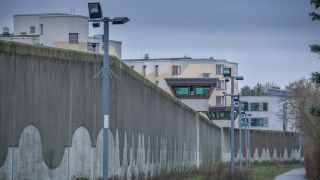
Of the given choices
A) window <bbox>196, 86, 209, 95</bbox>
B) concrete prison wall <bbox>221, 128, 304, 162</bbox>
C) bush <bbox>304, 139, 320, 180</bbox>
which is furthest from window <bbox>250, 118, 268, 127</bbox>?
bush <bbox>304, 139, 320, 180</bbox>

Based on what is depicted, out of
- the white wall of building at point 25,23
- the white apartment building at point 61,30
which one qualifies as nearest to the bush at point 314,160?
the white apartment building at point 61,30

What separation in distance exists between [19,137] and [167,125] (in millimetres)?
28739

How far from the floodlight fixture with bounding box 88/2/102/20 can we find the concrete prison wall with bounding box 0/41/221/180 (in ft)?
6.98

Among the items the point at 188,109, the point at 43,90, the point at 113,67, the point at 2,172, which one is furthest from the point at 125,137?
the point at 188,109

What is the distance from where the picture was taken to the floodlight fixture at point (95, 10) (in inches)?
969

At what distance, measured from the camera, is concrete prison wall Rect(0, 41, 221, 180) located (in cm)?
2431

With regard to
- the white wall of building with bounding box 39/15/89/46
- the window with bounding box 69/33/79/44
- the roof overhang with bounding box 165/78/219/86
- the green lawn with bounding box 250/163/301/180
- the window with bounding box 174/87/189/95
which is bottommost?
the green lawn with bounding box 250/163/301/180

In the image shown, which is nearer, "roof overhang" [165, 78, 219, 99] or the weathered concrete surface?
the weathered concrete surface

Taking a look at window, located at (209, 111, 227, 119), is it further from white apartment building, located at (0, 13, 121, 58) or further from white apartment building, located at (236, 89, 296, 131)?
white apartment building, located at (236, 89, 296, 131)

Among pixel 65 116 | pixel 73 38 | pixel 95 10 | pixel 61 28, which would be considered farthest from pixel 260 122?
pixel 95 10

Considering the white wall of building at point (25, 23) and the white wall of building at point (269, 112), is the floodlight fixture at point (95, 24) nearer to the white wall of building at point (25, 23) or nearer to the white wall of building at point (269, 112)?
the white wall of building at point (25, 23)

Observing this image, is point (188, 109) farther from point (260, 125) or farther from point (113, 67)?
point (260, 125)

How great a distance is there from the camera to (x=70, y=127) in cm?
2836

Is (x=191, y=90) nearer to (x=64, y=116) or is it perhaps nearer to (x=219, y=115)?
(x=219, y=115)
